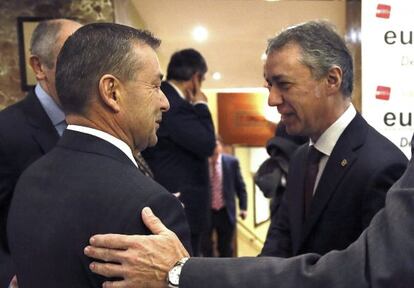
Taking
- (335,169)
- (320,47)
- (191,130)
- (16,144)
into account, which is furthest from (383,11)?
(16,144)

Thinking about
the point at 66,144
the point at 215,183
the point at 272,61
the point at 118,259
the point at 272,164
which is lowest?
the point at 215,183

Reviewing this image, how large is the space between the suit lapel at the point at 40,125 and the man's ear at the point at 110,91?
27.8 inches

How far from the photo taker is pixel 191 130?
2449 mm

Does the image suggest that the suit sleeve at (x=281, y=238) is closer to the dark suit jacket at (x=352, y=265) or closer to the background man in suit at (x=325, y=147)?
the background man in suit at (x=325, y=147)

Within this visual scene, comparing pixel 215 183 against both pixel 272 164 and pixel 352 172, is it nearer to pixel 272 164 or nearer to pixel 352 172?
pixel 272 164

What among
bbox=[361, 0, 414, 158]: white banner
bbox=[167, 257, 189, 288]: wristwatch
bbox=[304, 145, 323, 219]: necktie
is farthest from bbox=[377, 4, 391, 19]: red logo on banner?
bbox=[167, 257, 189, 288]: wristwatch

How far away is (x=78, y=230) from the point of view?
0.88 meters

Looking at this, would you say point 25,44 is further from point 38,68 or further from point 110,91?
point 110,91

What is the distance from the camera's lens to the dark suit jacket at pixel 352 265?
0.76 m

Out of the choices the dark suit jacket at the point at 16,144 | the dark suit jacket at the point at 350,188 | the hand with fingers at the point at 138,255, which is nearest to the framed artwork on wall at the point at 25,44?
the dark suit jacket at the point at 16,144

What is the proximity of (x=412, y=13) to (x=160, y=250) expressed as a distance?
1.44 m

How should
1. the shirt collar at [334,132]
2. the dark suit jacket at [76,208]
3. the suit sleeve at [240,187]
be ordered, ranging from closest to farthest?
the dark suit jacket at [76,208]
the shirt collar at [334,132]
the suit sleeve at [240,187]

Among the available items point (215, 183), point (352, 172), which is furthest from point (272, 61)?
point (215, 183)

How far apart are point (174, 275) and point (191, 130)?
1573 mm
